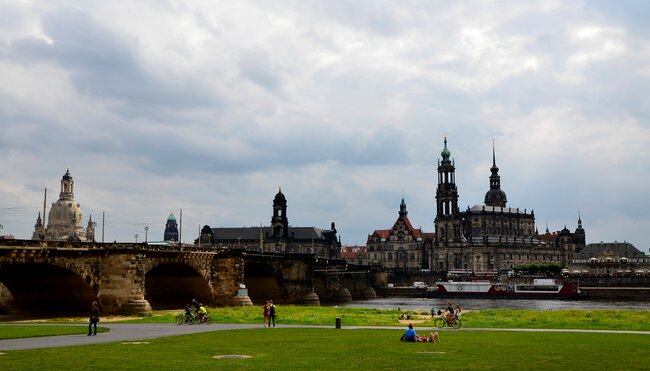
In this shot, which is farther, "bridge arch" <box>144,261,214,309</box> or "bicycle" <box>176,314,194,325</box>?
"bridge arch" <box>144,261,214,309</box>

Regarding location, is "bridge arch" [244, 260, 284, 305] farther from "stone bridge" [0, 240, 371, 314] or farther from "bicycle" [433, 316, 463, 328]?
"bicycle" [433, 316, 463, 328]

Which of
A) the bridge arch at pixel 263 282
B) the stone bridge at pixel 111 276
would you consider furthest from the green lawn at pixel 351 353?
the bridge arch at pixel 263 282

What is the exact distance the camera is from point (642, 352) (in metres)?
25.3

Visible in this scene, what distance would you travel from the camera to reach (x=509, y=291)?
147625 millimetres

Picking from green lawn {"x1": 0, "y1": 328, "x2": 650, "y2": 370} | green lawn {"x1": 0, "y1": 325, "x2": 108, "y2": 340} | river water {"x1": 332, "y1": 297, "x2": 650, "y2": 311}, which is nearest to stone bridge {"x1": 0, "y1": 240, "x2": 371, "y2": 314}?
green lawn {"x1": 0, "y1": 325, "x2": 108, "y2": 340}

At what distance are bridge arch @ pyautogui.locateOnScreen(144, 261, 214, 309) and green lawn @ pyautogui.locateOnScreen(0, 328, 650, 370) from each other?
42.0m

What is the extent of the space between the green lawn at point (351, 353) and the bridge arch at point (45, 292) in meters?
31.4

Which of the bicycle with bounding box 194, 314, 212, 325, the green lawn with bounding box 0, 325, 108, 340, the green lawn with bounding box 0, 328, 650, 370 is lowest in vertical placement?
the bicycle with bounding box 194, 314, 212, 325

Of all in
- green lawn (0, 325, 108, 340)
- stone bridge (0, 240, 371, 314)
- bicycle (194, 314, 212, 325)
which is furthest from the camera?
stone bridge (0, 240, 371, 314)

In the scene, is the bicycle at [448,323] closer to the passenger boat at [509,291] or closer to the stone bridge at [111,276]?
the stone bridge at [111,276]

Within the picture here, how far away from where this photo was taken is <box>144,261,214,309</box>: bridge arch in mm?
75438

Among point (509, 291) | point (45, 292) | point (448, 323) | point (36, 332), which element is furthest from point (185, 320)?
point (509, 291)

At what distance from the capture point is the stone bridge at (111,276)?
55594 millimetres

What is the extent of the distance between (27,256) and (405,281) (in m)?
156
